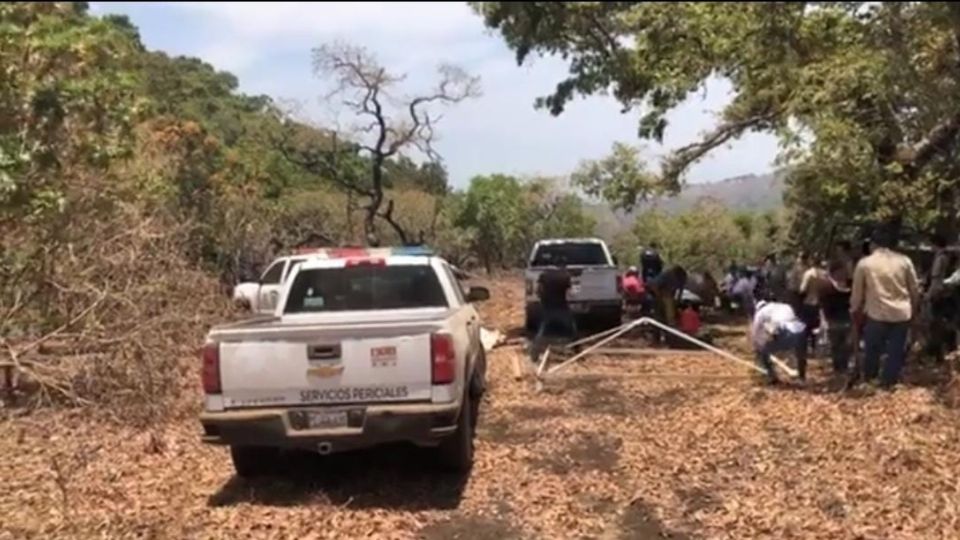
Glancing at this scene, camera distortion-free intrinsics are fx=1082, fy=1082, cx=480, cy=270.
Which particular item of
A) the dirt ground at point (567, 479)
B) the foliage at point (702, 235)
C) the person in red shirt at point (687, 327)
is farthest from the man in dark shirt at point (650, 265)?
the foliage at point (702, 235)

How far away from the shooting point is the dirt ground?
714 centimetres

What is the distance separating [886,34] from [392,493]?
21.5ft

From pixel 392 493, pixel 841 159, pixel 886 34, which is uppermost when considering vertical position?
pixel 886 34

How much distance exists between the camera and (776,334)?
1132cm

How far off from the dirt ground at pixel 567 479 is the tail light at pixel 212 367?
87cm

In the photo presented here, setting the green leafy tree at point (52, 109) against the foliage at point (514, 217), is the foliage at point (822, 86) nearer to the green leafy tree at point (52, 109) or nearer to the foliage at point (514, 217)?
the green leafy tree at point (52, 109)

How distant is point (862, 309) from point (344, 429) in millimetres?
5490

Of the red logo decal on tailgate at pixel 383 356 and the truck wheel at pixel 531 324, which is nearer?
the red logo decal on tailgate at pixel 383 356

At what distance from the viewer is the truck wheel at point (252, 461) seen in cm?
824

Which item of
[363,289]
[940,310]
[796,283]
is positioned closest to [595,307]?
[796,283]

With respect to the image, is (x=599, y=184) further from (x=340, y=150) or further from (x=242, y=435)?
(x=242, y=435)

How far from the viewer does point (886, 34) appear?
34.6ft

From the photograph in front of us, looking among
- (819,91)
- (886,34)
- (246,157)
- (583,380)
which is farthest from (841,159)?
(246,157)

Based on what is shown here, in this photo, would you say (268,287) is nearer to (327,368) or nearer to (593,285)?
(593,285)
